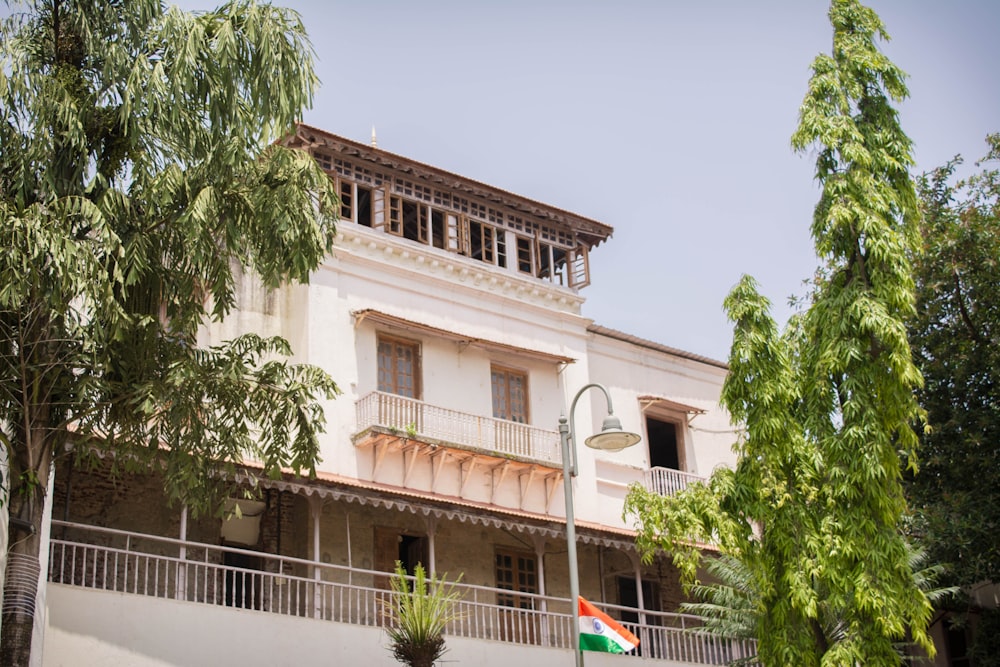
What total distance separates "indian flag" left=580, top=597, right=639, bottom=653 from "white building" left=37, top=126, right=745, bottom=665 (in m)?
3.28

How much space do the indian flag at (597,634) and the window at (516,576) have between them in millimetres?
6063

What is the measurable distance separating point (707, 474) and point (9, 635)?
1552 centimetres

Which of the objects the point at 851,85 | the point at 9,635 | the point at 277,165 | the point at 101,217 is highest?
the point at 851,85

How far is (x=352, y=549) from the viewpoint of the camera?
63.2 feet

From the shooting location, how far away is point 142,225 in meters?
12.5

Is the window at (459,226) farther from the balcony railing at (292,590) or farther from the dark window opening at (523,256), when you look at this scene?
the balcony railing at (292,590)

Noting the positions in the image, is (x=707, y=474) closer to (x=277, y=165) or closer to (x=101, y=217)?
(x=277, y=165)

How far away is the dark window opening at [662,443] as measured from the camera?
24.9 m

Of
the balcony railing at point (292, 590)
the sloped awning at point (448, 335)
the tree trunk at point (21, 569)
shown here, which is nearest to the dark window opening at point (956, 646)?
the balcony railing at point (292, 590)

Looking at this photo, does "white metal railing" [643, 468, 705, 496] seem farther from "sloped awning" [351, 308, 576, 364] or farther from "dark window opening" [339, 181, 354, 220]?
"dark window opening" [339, 181, 354, 220]

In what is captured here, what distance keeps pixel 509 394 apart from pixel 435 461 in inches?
96.7

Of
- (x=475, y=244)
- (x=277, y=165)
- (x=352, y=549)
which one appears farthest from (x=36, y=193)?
(x=475, y=244)

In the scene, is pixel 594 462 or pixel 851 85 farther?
pixel 594 462

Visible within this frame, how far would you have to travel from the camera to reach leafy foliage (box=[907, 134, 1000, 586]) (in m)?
20.4
